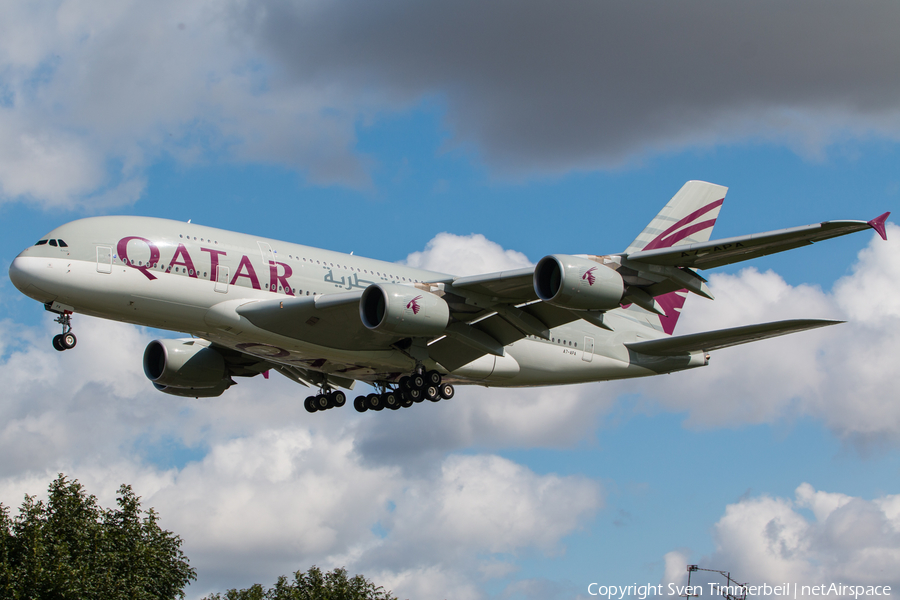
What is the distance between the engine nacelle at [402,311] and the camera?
98.8ft

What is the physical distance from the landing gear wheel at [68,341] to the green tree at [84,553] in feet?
53.2

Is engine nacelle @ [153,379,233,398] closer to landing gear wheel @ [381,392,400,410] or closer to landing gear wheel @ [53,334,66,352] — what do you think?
landing gear wheel @ [381,392,400,410]

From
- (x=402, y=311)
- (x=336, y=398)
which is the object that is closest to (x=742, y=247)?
(x=402, y=311)

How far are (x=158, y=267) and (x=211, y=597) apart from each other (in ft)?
159

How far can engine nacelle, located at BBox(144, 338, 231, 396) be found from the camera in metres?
38.4

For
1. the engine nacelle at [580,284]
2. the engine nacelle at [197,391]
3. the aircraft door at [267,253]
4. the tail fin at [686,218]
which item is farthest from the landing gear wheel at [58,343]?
the tail fin at [686,218]

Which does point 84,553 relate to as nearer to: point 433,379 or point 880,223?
point 433,379

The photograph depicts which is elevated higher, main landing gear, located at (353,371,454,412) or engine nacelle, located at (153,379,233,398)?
engine nacelle, located at (153,379,233,398)

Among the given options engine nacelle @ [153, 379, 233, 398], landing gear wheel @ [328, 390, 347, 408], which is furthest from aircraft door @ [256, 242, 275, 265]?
engine nacelle @ [153, 379, 233, 398]

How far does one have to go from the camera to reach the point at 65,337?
3017cm

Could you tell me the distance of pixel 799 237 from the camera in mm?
26953

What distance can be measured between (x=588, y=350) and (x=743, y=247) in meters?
10.9

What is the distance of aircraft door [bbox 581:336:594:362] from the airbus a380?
37 millimetres

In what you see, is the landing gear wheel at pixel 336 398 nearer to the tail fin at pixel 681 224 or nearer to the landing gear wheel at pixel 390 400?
the landing gear wheel at pixel 390 400
